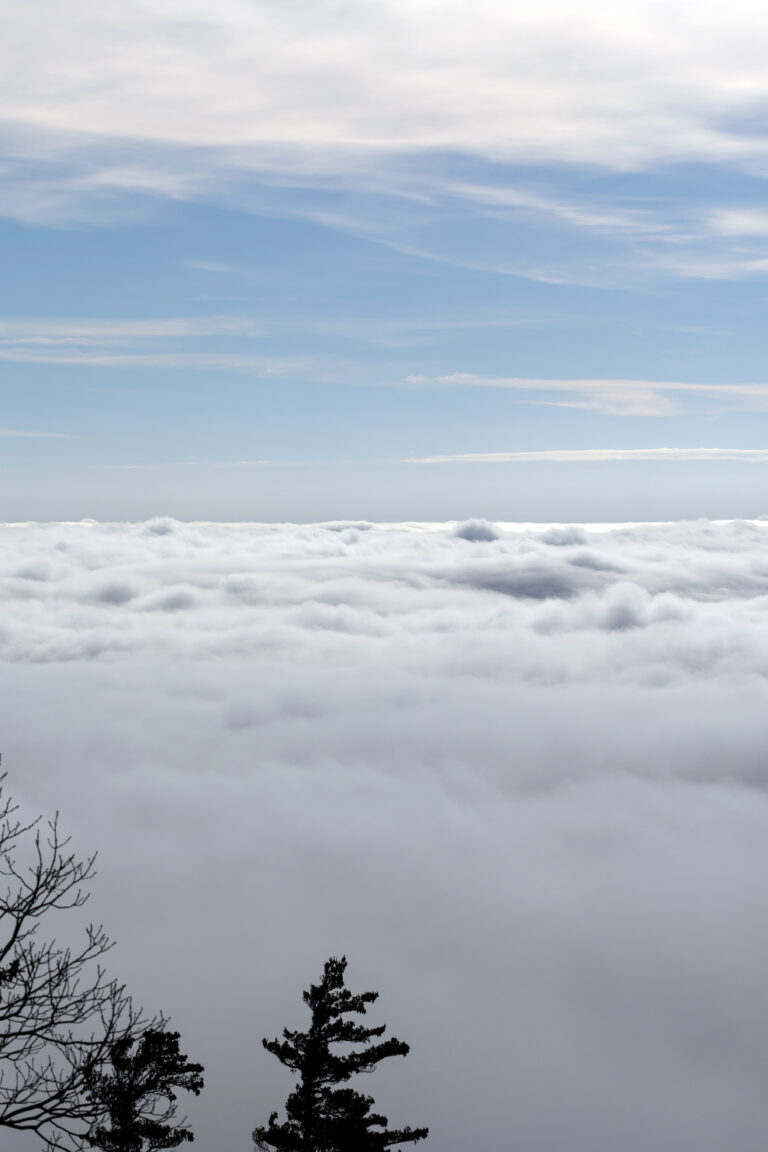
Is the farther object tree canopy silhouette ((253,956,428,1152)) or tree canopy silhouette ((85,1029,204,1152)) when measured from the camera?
tree canopy silhouette ((253,956,428,1152))

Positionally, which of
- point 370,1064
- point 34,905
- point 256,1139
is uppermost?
point 34,905

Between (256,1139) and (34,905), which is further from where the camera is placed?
(256,1139)

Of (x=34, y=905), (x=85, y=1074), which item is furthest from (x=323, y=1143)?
(x=34, y=905)

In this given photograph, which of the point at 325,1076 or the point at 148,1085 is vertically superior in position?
the point at 148,1085

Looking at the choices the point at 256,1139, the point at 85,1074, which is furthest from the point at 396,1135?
the point at 85,1074

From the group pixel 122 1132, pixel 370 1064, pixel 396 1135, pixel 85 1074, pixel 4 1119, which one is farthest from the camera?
pixel 370 1064

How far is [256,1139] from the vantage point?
925 inches

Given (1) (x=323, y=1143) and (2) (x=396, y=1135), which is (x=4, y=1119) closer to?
(1) (x=323, y=1143)

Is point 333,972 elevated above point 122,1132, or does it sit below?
above

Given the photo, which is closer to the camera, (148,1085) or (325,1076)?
(148,1085)

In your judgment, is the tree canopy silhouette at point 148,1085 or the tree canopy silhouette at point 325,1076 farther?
the tree canopy silhouette at point 325,1076

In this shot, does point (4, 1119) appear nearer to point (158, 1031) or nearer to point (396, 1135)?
point (158, 1031)

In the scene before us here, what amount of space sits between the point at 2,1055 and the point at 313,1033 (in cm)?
1372

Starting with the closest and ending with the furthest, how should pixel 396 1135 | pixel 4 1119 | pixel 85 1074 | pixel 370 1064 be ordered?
pixel 4 1119 → pixel 85 1074 → pixel 396 1135 → pixel 370 1064
